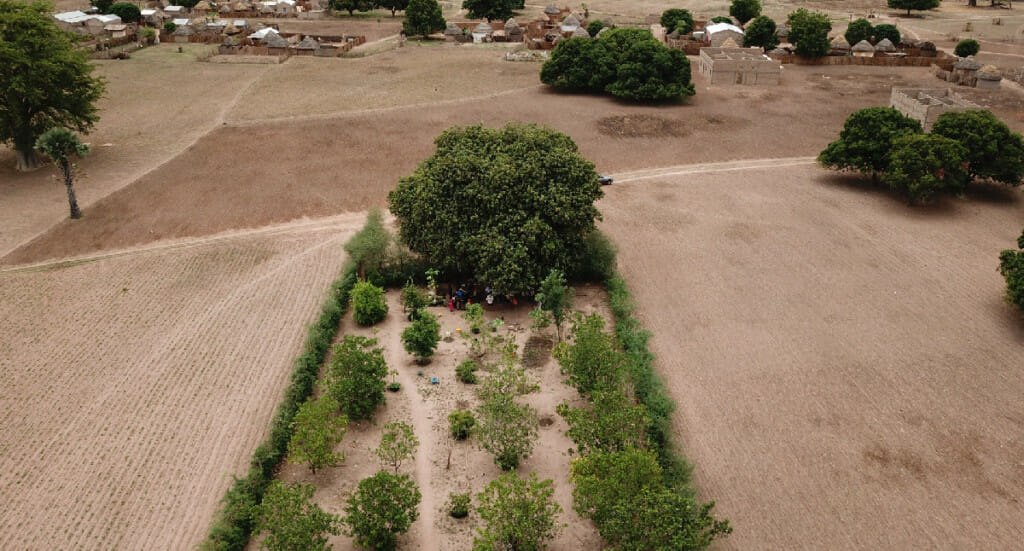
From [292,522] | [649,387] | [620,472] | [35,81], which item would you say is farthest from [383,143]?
[620,472]

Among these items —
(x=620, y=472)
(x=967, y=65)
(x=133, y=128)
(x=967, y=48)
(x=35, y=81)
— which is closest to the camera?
(x=620, y=472)

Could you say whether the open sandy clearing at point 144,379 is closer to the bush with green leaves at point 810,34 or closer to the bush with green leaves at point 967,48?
the bush with green leaves at point 810,34

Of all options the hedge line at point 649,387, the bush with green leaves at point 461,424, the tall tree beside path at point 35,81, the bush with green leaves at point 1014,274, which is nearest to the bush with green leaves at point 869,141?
the bush with green leaves at point 1014,274

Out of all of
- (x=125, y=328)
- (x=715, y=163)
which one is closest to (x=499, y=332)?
(x=125, y=328)

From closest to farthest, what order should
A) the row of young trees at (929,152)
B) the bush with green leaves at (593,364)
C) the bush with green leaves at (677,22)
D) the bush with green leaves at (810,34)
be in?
the bush with green leaves at (593,364) < the row of young trees at (929,152) < the bush with green leaves at (810,34) < the bush with green leaves at (677,22)

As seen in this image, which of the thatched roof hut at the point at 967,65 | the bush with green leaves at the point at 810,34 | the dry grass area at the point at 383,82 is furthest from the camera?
the bush with green leaves at the point at 810,34

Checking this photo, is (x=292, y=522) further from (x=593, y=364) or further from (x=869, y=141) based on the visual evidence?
(x=869, y=141)

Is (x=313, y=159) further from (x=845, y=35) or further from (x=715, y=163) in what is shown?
(x=845, y=35)
